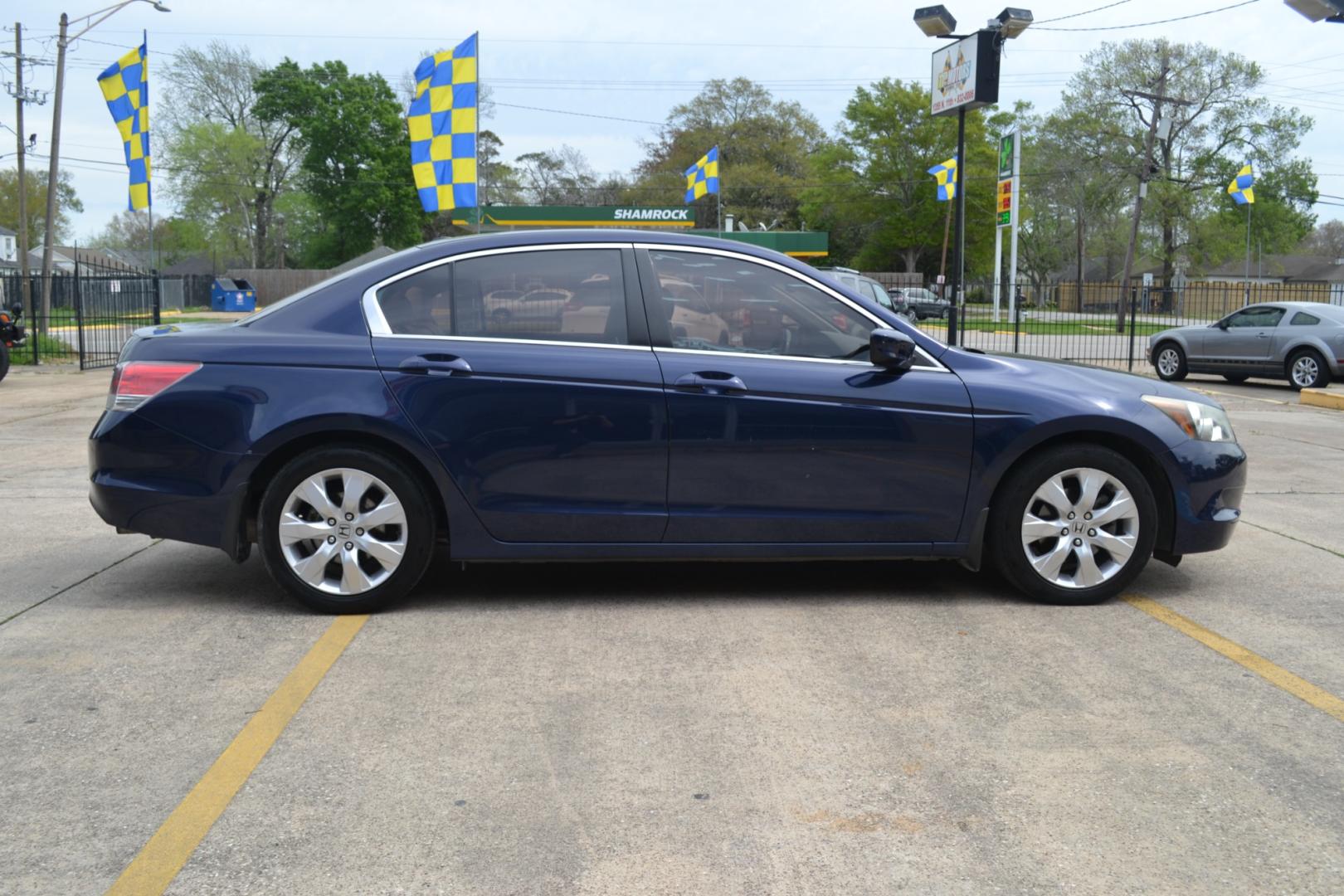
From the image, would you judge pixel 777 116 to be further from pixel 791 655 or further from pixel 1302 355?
pixel 791 655

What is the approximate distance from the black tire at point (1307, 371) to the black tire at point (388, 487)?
55.0 feet

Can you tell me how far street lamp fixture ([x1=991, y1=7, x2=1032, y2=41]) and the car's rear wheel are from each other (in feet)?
23.4

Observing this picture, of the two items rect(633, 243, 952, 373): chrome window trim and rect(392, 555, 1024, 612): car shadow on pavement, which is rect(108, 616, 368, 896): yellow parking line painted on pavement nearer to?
rect(392, 555, 1024, 612): car shadow on pavement

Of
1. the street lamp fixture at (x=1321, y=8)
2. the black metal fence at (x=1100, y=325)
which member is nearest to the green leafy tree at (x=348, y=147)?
the black metal fence at (x=1100, y=325)

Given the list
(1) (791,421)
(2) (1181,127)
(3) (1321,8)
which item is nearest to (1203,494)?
(1) (791,421)

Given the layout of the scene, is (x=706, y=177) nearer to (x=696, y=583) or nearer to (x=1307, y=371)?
(x=1307, y=371)

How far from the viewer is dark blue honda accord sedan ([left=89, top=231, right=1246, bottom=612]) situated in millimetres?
5191

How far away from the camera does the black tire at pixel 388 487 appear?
515 cm

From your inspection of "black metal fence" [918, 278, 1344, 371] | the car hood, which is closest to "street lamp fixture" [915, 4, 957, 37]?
"black metal fence" [918, 278, 1344, 371]

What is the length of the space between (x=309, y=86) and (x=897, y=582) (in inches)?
2811

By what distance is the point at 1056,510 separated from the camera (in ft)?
17.8

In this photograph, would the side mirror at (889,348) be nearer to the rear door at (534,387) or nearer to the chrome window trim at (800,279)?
the chrome window trim at (800,279)

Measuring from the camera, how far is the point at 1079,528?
17.9 ft

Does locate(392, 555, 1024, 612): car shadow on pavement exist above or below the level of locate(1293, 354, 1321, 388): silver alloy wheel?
below
